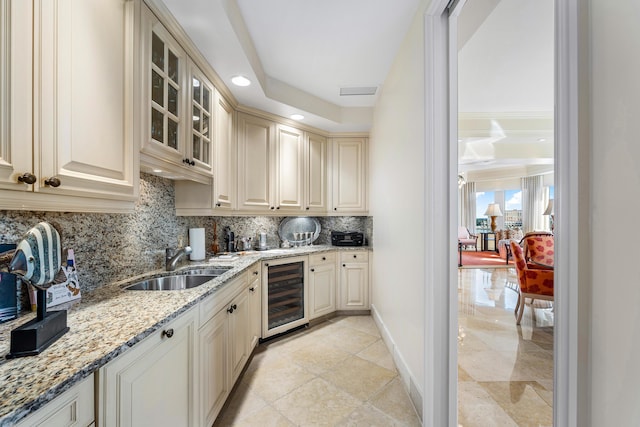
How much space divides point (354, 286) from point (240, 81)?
8.51 feet

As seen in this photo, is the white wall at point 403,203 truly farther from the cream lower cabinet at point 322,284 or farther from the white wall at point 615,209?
the white wall at point 615,209

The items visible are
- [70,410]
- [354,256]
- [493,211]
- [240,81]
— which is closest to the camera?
[70,410]

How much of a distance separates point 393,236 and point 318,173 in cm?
147

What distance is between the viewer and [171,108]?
5.44ft

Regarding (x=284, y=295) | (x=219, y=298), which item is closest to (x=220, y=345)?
(x=219, y=298)

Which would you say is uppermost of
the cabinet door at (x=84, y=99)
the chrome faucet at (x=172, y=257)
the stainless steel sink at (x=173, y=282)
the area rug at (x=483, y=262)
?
the cabinet door at (x=84, y=99)

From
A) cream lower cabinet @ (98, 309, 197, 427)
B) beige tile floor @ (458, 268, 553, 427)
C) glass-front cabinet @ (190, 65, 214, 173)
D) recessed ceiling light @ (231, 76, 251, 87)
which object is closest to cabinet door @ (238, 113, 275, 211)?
recessed ceiling light @ (231, 76, 251, 87)

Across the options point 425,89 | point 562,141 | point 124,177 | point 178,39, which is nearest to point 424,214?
point 425,89

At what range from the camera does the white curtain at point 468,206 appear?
9.29 m

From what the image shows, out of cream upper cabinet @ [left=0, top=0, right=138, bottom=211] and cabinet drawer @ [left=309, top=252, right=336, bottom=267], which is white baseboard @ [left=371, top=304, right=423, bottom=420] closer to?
cabinet drawer @ [left=309, top=252, right=336, bottom=267]

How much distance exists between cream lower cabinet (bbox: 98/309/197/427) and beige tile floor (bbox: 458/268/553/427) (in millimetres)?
1662

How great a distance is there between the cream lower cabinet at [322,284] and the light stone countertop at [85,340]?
1.69m

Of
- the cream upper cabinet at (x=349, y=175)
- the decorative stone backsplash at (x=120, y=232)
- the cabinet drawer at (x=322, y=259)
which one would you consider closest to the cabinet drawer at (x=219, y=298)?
the decorative stone backsplash at (x=120, y=232)

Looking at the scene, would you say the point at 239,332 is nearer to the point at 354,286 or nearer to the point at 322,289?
the point at 322,289
